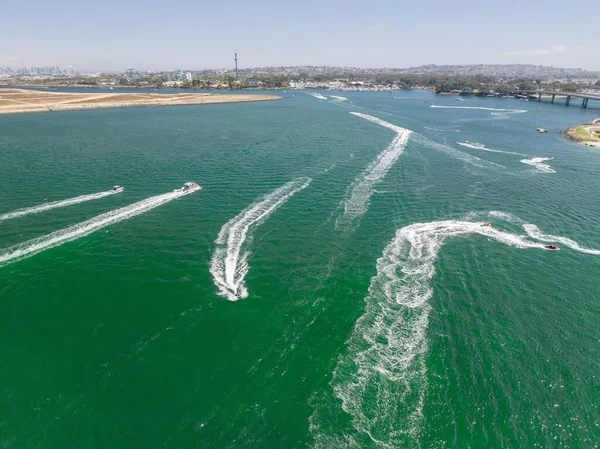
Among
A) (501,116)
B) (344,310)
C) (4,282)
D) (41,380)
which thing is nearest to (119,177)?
(4,282)

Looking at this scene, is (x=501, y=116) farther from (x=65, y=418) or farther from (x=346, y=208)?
(x=65, y=418)

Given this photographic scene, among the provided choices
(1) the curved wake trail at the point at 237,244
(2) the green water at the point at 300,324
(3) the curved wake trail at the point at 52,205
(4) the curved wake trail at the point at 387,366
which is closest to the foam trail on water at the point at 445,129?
(2) the green water at the point at 300,324

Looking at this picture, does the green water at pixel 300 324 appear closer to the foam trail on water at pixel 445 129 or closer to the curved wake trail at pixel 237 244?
the curved wake trail at pixel 237 244

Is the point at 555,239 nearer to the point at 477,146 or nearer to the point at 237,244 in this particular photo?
the point at 237,244

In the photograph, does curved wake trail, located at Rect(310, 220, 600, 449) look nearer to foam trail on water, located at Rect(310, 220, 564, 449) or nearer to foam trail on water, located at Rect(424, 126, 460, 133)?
foam trail on water, located at Rect(310, 220, 564, 449)

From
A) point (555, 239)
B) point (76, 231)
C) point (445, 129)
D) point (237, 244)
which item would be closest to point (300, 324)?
point (237, 244)

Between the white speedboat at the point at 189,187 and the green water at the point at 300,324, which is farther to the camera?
the white speedboat at the point at 189,187
